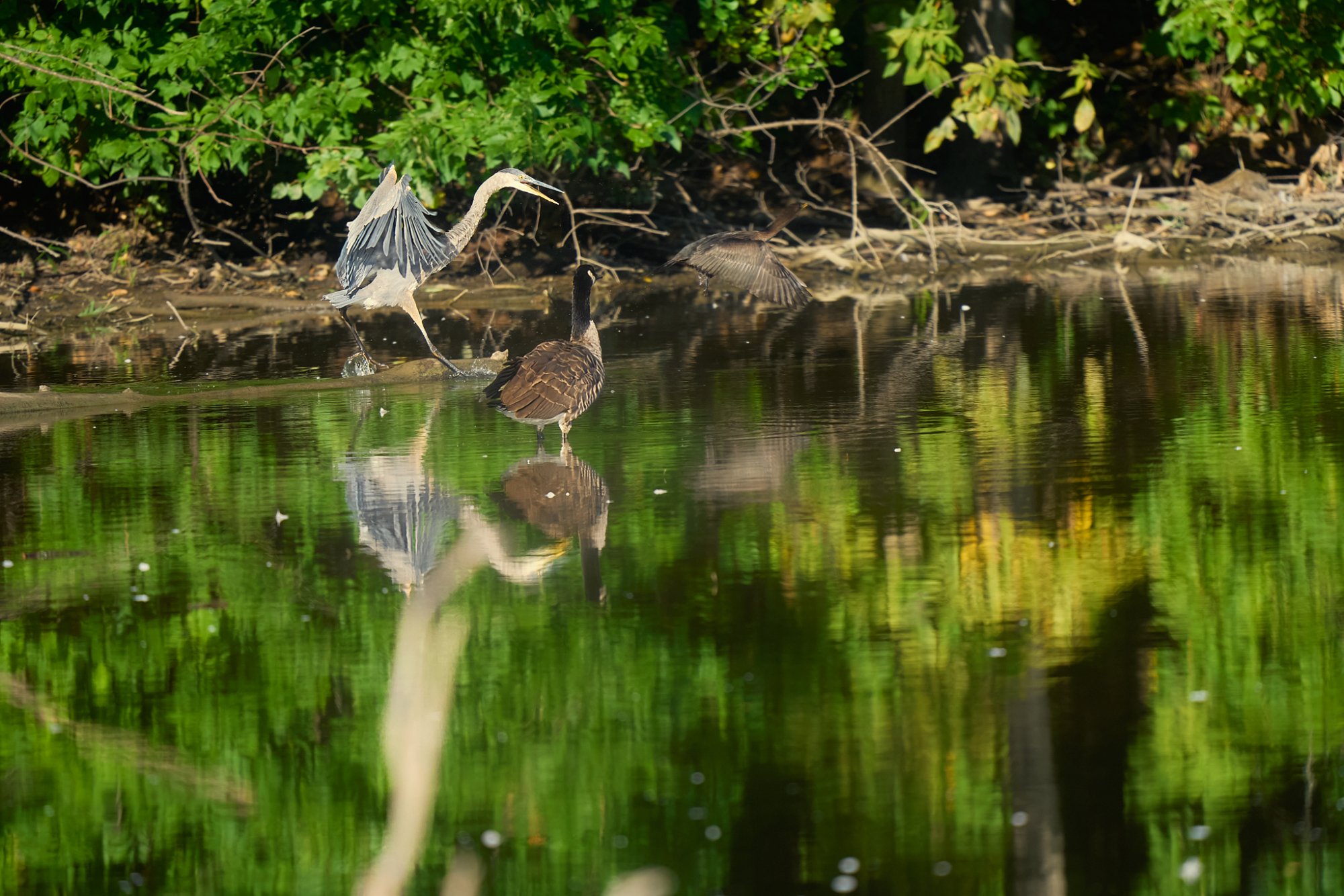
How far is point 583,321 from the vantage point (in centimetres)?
1043

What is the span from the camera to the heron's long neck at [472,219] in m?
13.2

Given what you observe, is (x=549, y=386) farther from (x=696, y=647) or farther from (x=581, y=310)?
(x=696, y=647)

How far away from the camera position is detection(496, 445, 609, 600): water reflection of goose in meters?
7.48

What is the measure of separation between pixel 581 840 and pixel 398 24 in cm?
1314

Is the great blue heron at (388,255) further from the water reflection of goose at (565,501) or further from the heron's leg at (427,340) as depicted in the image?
the water reflection of goose at (565,501)

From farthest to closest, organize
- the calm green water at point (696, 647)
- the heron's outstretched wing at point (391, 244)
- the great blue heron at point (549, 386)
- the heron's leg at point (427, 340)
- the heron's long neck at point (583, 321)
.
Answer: the heron's outstretched wing at point (391, 244)
the heron's leg at point (427, 340)
the heron's long neck at point (583, 321)
the great blue heron at point (549, 386)
the calm green water at point (696, 647)

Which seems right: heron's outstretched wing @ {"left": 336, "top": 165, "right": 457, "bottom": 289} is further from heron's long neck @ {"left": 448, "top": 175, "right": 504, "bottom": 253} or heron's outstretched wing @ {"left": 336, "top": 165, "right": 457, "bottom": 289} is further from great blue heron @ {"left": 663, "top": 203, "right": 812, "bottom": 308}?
great blue heron @ {"left": 663, "top": 203, "right": 812, "bottom": 308}

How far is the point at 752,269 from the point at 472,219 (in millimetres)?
2161

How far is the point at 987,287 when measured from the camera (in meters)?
16.9

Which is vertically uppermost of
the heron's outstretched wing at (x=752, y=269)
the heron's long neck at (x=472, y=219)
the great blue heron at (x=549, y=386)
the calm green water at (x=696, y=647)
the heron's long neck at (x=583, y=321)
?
the heron's long neck at (x=472, y=219)

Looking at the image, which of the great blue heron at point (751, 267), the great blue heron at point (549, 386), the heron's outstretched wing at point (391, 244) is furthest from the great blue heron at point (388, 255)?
the great blue heron at point (549, 386)

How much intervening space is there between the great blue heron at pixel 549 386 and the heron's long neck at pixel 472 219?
357 cm

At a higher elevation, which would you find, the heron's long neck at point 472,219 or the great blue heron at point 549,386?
the heron's long neck at point 472,219

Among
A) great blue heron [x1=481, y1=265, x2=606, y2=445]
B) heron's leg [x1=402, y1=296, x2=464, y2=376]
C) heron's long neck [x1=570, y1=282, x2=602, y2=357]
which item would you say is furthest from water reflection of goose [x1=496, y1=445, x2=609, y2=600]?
heron's leg [x1=402, y1=296, x2=464, y2=376]
